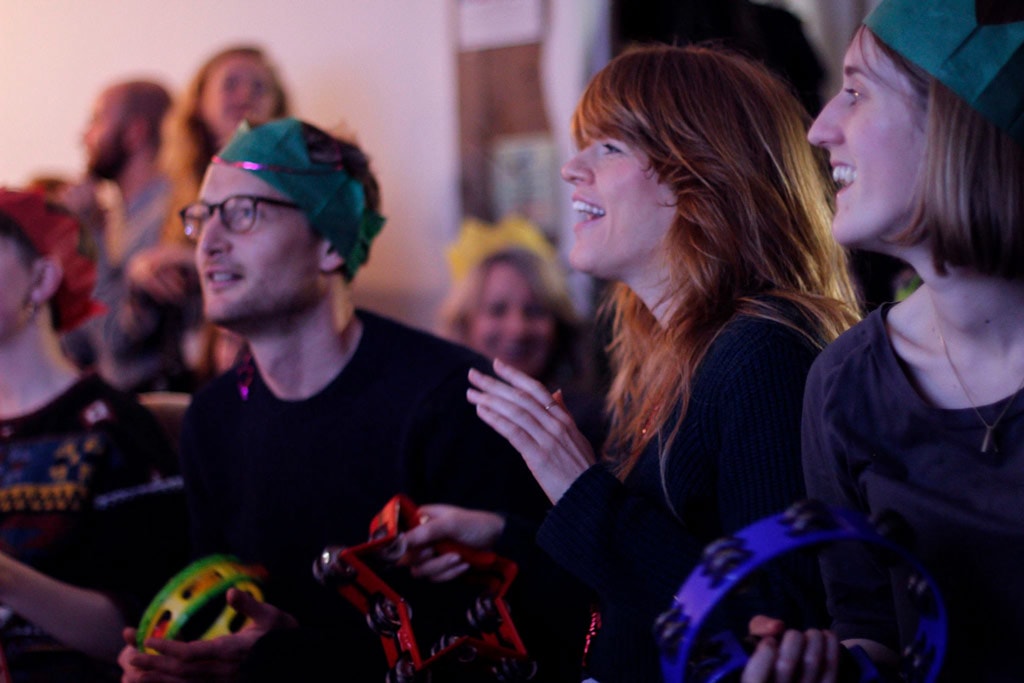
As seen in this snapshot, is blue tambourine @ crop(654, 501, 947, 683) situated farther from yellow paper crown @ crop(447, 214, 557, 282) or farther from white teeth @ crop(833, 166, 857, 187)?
yellow paper crown @ crop(447, 214, 557, 282)

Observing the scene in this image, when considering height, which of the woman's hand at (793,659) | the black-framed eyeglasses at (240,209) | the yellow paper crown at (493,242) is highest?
the black-framed eyeglasses at (240,209)

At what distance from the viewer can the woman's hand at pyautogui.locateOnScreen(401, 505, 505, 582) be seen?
1517mm

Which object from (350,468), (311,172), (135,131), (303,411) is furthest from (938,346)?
(135,131)

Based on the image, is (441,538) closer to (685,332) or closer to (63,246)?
(685,332)

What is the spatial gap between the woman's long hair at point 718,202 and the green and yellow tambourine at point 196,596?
2.21ft

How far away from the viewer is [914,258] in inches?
45.4

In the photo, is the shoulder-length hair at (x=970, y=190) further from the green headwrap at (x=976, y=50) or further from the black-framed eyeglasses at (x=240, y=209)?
the black-framed eyeglasses at (x=240, y=209)

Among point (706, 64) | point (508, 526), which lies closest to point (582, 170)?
point (706, 64)

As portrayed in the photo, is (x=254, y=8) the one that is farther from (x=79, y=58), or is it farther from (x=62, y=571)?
(x=62, y=571)

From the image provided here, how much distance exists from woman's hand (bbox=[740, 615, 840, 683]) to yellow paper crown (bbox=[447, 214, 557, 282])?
2247mm

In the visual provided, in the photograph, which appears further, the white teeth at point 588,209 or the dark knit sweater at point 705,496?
the white teeth at point 588,209

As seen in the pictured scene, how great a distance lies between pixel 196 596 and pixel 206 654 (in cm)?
11

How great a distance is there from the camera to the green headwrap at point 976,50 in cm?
106

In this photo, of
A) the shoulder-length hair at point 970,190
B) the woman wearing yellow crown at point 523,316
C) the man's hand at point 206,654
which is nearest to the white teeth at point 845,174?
the shoulder-length hair at point 970,190
